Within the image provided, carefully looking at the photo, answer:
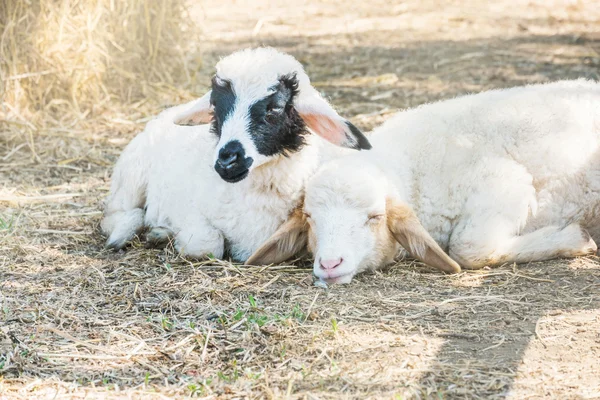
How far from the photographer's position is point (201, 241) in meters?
5.52

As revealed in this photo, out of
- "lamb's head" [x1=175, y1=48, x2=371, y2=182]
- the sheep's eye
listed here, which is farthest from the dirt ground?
"lamb's head" [x1=175, y1=48, x2=371, y2=182]

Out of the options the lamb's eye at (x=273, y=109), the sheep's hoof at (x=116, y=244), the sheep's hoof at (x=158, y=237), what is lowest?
the sheep's hoof at (x=116, y=244)

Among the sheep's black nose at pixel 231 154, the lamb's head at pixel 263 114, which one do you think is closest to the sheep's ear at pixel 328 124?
the lamb's head at pixel 263 114

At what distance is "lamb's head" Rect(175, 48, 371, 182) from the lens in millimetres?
5105

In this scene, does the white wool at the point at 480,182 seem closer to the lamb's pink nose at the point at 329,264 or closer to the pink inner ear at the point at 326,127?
the lamb's pink nose at the point at 329,264

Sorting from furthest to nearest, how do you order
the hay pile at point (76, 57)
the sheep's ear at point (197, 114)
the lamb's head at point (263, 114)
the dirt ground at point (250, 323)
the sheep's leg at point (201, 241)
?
the hay pile at point (76, 57), the sheep's ear at point (197, 114), the sheep's leg at point (201, 241), the lamb's head at point (263, 114), the dirt ground at point (250, 323)

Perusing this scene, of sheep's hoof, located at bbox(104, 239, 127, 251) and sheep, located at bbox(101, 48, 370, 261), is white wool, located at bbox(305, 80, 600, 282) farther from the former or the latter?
sheep's hoof, located at bbox(104, 239, 127, 251)

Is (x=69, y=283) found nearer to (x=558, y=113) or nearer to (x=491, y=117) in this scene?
(x=491, y=117)

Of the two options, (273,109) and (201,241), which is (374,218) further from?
(201,241)

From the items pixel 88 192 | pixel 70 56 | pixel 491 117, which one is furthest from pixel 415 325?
pixel 70 56

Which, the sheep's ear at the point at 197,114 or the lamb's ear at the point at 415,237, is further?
the sheep's ear at the point at 197,114

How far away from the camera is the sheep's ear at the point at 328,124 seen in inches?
208

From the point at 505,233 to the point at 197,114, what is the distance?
2.02 m

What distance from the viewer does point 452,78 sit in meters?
10.1
